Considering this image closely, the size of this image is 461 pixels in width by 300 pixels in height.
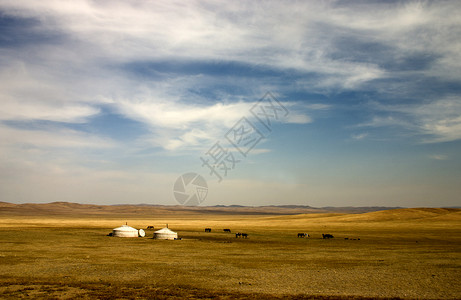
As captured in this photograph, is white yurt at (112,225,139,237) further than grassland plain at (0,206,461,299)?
Yes

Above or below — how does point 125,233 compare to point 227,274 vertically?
above

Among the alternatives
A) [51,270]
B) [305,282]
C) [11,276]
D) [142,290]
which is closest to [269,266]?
[305,282]

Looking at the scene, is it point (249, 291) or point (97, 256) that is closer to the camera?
point (249, 291)

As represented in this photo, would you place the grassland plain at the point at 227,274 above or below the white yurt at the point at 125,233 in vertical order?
below

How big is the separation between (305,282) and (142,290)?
7943mm

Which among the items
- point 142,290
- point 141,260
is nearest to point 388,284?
point 142,290

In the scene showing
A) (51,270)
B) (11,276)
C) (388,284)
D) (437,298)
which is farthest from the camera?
(51,270)

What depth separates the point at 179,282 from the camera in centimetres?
1959

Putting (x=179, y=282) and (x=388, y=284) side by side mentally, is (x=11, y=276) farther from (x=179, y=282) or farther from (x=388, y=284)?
(x=388, y=284)

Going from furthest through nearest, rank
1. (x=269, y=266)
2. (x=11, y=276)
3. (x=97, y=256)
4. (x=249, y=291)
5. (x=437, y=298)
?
1. (x=97, y=256)
2. (x=269, y=266)
3. (x=11, y=276)
4. (x=249, y=291)
5. (x=437, y=298)

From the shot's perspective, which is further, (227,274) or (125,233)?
(125,233)

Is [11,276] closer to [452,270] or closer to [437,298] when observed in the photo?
[437,298]

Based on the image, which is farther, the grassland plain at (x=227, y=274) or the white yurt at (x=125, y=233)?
the white yurt at (x=125, y=233)

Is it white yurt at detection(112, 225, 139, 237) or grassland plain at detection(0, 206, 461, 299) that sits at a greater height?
white yurt at detection(112, 225, 139, 237)
